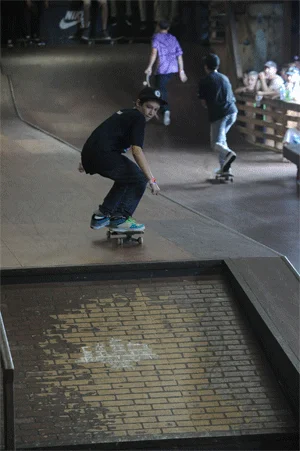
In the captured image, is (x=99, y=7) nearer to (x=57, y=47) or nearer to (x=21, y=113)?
(x=57, y=47)

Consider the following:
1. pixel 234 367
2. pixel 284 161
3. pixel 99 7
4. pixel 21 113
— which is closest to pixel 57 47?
pixel 99 7

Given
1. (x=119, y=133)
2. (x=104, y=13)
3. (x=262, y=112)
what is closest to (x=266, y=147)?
(x=262, y=112)

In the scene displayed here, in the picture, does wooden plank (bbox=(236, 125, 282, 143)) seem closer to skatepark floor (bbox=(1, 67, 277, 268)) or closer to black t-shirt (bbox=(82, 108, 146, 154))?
skatepark floor (bbox=(1, 67, 277, 268))

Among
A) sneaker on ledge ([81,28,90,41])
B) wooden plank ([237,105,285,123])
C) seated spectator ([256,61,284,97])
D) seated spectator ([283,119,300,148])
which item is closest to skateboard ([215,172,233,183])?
seated spectator ([283,119,300,148])

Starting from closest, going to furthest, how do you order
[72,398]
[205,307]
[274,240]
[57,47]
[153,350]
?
[72,398] < [153,350] < [205,307] < [274,240] < [57,47]

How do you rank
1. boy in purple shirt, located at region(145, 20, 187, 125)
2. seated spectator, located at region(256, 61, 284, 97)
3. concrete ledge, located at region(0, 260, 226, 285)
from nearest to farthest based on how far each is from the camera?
concrete ledge, located at region(0, 260, 226, 285)
seated spectator, located at region(256, 61, 284, 97)
boy in purple shirt, located at region(145, 20, 187, 125)

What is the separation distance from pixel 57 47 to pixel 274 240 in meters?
13.9

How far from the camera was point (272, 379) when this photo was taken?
614cm

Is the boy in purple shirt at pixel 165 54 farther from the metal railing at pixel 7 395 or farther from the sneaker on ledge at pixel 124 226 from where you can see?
the metal railing at pixel 7 395

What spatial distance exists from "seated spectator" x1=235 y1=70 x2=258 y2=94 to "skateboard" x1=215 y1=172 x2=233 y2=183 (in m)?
3.79

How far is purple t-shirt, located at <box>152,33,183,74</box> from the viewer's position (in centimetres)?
1541

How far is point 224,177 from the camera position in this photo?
12070 millimetres

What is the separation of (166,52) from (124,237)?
803 cm

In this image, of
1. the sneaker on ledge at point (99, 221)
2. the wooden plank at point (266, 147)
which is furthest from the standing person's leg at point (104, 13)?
the sneaker on ledge at point (99, 221)
